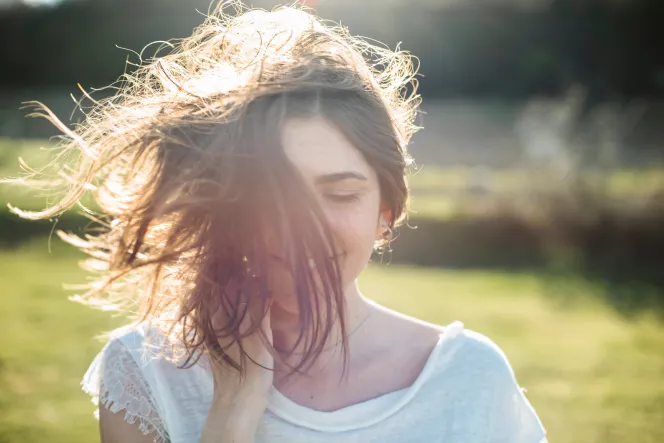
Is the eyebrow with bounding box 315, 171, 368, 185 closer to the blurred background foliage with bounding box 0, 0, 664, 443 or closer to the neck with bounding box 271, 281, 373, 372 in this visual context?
the neck with bounding box 271, 281, 373, 372

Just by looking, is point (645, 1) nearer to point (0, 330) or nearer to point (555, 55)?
point (555, 55)

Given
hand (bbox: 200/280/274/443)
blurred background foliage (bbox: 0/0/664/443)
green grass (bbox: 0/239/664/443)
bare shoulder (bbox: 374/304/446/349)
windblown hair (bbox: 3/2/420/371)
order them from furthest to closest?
blurred background foliage (bbox: 0/0/664/443) → green grass (bbox: 0/239/664/443) → bare shoulder (bbox: 374/304/446/349) → hand (bbox: 200/280/274/443) → windblown hair (bbox: 3/2/420/371)

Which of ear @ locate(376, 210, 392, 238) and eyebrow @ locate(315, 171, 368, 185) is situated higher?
eyebrow @ locate(315, 171, 368, 185)

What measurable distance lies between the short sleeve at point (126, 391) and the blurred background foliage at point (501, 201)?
491mm

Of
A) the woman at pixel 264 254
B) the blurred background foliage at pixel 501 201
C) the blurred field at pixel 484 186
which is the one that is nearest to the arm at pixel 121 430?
the woman at pixel 264 254

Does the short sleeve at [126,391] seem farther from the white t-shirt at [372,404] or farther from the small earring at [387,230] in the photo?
the small earring at [387,230]

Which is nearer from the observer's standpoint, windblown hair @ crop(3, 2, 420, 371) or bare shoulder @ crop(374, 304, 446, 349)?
windblown hair @ crop(3, 2, 420, 371)

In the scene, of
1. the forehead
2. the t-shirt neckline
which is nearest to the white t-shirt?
the t-shirt neckline

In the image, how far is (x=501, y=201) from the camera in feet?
44.7

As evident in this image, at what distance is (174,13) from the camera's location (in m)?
21.9

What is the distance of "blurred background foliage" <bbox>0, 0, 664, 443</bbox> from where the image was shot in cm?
700

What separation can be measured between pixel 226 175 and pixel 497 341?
7.07 meters

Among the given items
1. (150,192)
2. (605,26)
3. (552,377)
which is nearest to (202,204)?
(150,192)

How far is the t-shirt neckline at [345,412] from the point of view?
6.32 ft
